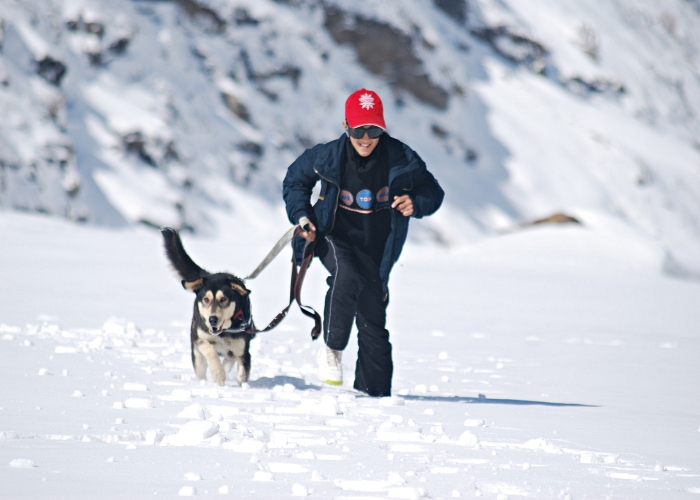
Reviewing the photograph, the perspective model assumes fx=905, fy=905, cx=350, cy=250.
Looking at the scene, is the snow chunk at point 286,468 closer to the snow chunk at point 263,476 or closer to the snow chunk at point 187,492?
the snow chunk at point 263,476

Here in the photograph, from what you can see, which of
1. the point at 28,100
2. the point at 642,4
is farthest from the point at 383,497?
the point at 642,4

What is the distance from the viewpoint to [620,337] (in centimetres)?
1058

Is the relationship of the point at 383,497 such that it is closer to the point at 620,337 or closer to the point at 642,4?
the point at 620,337

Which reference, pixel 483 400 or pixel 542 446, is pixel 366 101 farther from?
pixel 542 446

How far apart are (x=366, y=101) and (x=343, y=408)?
68.1 inches

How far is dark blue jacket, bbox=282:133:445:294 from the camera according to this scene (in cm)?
517

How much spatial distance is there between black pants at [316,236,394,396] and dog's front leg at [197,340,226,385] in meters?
0.66

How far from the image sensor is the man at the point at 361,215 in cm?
514

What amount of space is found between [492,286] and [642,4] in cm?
7812

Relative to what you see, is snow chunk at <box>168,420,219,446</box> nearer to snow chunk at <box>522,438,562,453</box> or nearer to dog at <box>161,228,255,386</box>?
snow chunk at <box>522,438,562,453</box>

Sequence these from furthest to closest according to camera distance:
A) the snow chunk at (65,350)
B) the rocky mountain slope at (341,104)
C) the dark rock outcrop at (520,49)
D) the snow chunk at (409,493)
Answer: the dark rock outcrop at (520,49)
the rocky mountain slope at (341,104)
the snow chunk at (65,350)
the snow chunk at (409,493)

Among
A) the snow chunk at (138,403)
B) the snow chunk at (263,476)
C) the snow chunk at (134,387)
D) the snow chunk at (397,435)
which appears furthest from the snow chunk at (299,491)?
the snow chunk at (134,387)

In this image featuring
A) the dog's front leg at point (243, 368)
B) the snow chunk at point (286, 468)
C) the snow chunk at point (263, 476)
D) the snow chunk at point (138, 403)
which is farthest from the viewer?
the dog's front leg at point (243, 368)

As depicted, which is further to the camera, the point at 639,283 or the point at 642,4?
the point at 642,4
